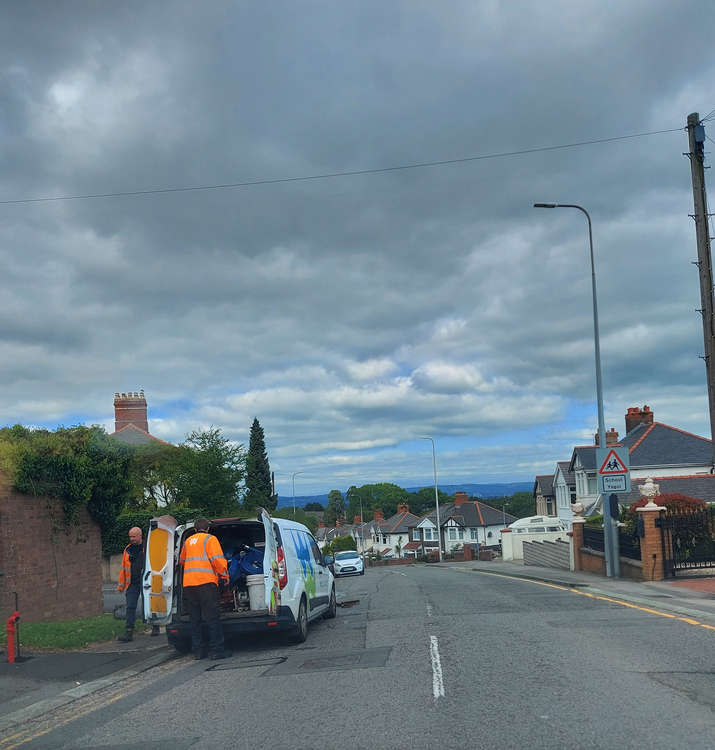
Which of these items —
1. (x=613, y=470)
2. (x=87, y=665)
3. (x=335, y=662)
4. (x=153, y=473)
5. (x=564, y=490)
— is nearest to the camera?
(x=335, y=662)

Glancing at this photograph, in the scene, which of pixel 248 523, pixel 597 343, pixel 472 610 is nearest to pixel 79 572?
pixel 248 523

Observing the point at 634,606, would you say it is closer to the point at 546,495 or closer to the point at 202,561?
the point at 202,561

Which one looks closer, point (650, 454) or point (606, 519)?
point (606, 519)

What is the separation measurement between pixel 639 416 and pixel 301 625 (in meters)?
44.9

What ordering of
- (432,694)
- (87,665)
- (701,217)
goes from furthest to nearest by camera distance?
(701,217), (87,665), (432,694)

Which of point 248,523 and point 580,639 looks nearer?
point 580,639

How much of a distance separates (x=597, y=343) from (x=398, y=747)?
1733cm

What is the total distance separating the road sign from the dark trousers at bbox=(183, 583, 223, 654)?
12.6 meters

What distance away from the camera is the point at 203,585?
1082 centimetres

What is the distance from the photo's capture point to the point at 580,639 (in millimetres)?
10570

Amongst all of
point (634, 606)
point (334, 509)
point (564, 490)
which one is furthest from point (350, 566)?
point (334, 509)

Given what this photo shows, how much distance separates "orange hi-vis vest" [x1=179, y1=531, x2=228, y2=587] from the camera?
10.9 meters

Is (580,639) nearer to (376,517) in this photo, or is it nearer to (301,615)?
(301,615)

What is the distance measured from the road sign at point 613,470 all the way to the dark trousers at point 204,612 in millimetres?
12593
